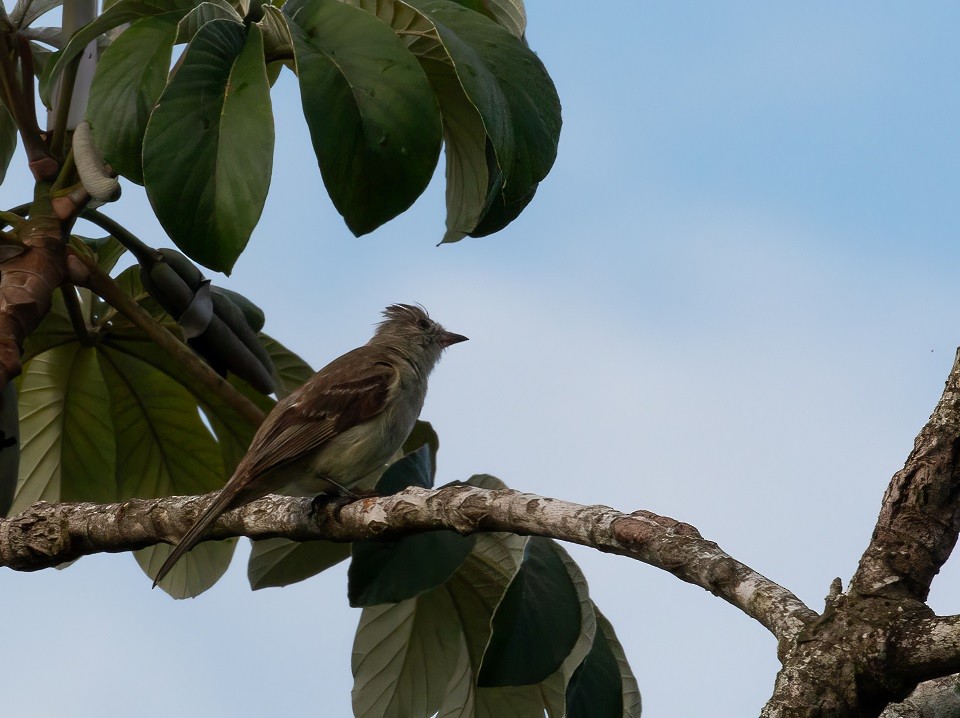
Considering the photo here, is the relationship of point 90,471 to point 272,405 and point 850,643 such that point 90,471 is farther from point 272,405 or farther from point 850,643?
point 850,643

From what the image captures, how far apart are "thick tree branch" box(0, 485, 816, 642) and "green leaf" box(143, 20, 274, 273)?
89cm

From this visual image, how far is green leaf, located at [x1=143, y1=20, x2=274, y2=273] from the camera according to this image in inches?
119

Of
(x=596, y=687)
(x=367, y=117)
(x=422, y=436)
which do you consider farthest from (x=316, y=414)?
(x=596, y=687)

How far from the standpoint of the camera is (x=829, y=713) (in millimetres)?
2125

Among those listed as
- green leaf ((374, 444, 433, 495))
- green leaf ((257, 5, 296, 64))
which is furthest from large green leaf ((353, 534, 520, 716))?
green leaf ((257, 5, 296, 64))

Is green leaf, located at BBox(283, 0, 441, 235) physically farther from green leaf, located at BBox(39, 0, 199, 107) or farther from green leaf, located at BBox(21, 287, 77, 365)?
green leaf, located at BBox(21, 287, 77, 365)

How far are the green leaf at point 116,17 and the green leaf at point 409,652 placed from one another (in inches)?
84.9

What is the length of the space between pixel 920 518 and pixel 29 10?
405 cm

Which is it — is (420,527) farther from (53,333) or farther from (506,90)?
(53,333)

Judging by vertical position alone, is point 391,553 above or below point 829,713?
above

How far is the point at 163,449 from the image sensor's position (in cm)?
495

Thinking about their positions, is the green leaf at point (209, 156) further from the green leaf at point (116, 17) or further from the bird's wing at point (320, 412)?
the bird's wing at point (320, 412)

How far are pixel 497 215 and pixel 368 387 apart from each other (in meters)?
1.12

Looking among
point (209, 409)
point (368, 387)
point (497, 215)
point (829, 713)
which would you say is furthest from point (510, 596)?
point (209, 409)
